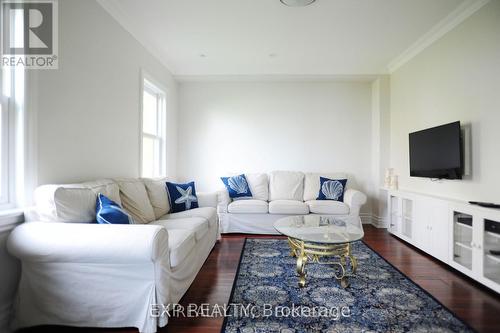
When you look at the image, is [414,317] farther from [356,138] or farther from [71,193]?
[356,138]

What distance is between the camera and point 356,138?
4559 mm

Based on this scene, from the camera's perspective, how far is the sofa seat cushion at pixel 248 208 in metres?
3.78

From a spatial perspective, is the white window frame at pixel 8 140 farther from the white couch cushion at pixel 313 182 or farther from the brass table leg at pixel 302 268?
the white couch cushion at pixel 313 182

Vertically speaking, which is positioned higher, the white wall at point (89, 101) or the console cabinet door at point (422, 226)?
the white wall at point (89, 101)

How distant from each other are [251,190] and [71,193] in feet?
9.43

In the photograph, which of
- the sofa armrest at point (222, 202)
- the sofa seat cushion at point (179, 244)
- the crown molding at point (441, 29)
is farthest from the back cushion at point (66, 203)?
the crown molding at point (441, 29)

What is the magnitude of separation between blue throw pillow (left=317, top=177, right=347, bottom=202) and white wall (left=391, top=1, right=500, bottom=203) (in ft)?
3.15

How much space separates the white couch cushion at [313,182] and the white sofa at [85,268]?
295 centimetres

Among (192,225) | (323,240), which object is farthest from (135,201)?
(323,240)

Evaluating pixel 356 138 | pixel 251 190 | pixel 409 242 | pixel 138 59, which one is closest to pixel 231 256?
pixel 251 190

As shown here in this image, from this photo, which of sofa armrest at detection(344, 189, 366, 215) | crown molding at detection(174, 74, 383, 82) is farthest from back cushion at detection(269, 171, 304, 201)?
crown molding at detection(174, 74, 383, 82)

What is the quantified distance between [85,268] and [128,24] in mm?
2606

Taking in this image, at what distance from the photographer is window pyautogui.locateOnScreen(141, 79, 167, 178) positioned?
3.72 metres

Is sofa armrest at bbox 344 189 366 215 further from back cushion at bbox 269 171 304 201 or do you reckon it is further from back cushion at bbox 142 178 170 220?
back cushion at bbox 142 178 170 220
